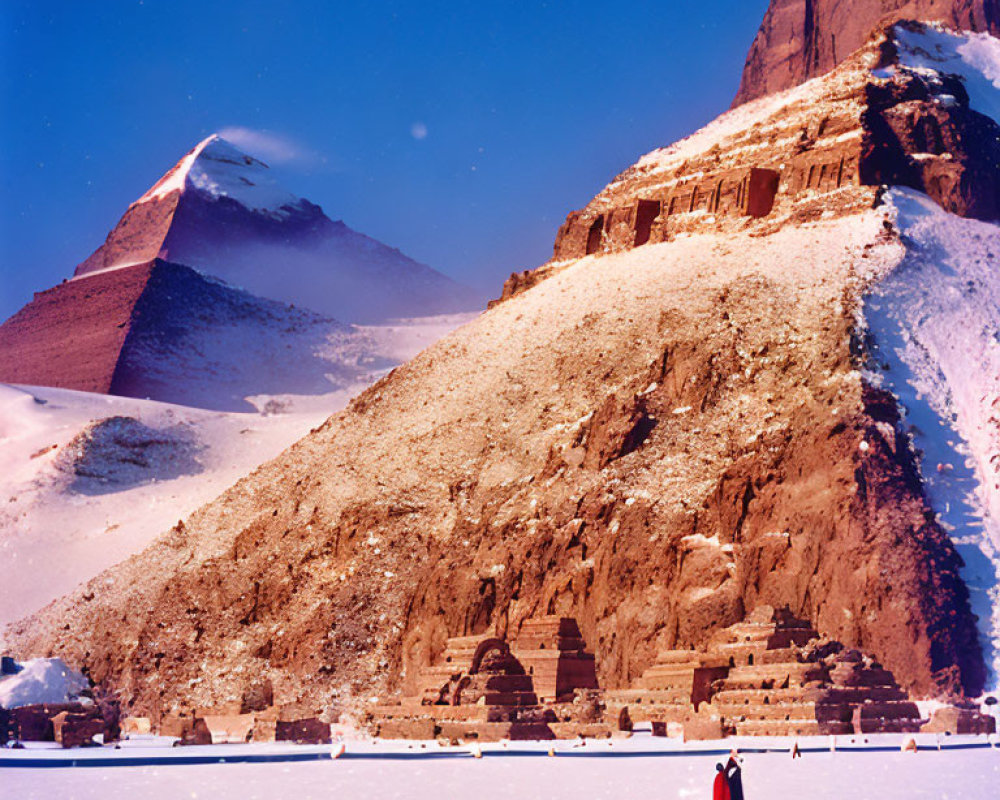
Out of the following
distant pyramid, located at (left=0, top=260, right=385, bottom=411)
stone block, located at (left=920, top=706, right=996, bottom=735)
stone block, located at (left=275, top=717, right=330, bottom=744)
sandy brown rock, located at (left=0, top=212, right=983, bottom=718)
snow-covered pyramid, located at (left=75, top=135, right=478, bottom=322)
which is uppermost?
snow-covered pyramid, located at (left=75, top=135, right=478, bottom=322)

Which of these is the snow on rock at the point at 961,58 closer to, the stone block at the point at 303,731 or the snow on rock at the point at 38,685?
the stone block at the point at 303,731

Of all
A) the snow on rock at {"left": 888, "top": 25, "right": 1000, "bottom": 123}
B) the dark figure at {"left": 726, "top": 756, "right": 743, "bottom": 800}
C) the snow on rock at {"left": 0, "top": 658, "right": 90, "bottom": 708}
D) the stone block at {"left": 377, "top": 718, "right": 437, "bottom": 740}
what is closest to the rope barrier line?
the stone block at {"left": 377, "top": 718, "right": 437, "bottom": 740}

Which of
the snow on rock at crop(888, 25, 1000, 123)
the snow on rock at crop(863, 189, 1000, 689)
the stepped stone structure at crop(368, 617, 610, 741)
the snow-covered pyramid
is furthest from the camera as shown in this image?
the snow-covered pyramid

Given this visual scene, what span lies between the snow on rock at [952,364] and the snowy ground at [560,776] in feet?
39.6

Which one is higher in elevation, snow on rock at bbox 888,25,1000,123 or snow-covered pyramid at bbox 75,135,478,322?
Answer: snow-covered pyramid at bbox 75,135,478,322

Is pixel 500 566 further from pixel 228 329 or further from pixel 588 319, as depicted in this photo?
pixel 228 329

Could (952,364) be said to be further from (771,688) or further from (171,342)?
(171,342)

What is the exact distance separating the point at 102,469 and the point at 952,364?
199 ft

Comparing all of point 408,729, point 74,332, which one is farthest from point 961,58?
point 74,332

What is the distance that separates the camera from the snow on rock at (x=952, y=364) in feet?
185

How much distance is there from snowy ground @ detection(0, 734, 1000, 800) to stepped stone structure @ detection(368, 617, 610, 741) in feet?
18.4

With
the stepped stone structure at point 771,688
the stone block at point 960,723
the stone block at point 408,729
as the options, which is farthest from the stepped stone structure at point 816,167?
the stone block at point 408,729

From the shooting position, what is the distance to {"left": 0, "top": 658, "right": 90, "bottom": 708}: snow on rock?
59188mm

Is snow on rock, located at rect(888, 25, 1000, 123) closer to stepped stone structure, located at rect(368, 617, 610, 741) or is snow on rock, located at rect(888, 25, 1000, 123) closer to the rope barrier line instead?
stepped stone structure, located at rect(368, 617, 610, 741)
